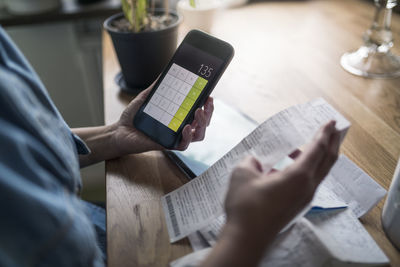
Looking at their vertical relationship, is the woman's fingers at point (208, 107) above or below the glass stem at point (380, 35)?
below

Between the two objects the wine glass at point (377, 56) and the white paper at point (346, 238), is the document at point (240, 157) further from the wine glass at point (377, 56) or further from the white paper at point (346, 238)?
the wine glass at point (377, 56)

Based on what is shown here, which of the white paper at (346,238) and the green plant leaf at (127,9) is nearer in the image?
the white paper at (346,238)

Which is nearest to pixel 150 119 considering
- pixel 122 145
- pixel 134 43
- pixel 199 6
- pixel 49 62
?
pixel 122 145

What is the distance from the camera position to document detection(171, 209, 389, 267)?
0.35 metres

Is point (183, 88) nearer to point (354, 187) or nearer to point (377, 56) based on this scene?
point (354, 187)

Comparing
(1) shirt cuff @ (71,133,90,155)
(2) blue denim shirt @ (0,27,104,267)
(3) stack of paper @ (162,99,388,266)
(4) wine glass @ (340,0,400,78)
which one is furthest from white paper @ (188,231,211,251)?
(4) wine glass @ (340,0,400,78)

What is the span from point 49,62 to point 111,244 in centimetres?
96

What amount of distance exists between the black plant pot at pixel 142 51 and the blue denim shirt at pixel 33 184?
27 centimetres

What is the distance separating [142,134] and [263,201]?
0.30 m

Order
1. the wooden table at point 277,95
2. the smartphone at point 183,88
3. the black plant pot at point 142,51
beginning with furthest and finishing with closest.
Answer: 1. the black plant pot at point 142,51
2. the smartphone at point 183,88
3. the wooden table at point 277,95

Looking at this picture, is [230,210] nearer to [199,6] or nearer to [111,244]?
[111,244]

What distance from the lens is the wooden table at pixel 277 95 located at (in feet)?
1.38

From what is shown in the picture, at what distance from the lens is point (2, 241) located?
12.5 inches

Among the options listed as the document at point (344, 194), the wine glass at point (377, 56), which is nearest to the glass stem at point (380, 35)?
the wine glass at point (377, 56)
